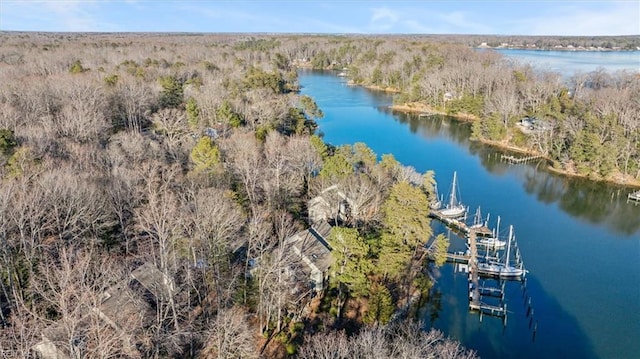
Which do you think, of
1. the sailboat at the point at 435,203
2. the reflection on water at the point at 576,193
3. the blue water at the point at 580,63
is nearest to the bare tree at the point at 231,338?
the sailboat at the point at 435,203

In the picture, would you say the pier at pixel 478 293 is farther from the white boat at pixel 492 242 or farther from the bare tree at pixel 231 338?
the bare tree at pixel 231 338

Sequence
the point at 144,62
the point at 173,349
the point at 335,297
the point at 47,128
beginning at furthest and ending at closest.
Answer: the point at 144,62, the point at 47,128, the point at 335,297, the point at 173,349

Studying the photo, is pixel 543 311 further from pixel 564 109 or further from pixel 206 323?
pixel 564 109

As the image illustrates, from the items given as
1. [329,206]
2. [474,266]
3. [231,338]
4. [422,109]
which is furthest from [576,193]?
[422,109]

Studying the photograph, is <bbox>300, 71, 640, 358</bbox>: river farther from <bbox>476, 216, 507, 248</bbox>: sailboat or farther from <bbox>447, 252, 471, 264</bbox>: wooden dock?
<bbox>476, 216, 507, 248</bbox>: sailboat

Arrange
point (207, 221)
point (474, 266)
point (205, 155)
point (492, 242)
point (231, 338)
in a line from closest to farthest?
point (231, 338) < point (207, 221) < point (474, 266) < point (492, 242) < point (205, 155)

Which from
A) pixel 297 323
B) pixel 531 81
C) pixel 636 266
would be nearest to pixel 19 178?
pixel 297 323

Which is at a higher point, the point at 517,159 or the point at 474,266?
the point at 517,159

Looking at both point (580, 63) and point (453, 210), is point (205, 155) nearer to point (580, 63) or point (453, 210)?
point (453, 210)
